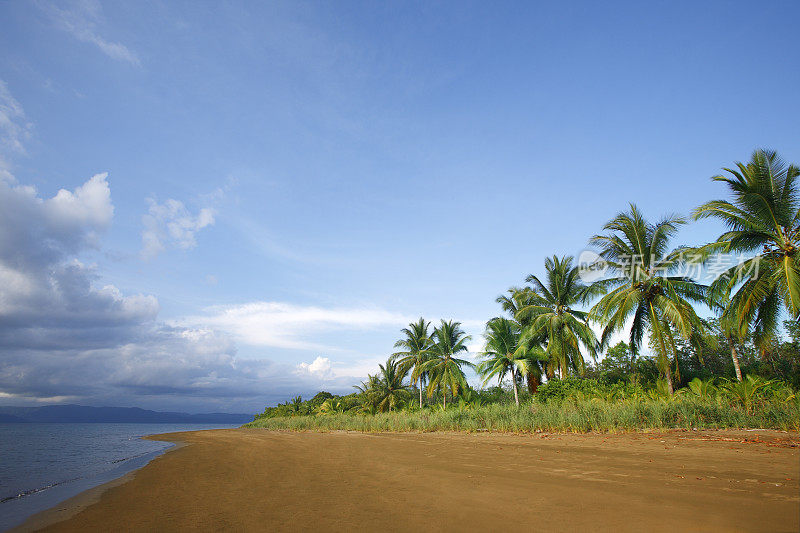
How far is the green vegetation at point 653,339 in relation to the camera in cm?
1282

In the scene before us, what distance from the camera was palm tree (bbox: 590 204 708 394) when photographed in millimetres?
19562

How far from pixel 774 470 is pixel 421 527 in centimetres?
562

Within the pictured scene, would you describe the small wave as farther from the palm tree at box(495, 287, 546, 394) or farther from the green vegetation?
the palm tree at box(495, 287, 546, 394)

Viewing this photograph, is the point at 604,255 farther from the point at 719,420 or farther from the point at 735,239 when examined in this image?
the point at 719,420

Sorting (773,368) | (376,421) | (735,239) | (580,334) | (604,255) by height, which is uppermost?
(604,255)

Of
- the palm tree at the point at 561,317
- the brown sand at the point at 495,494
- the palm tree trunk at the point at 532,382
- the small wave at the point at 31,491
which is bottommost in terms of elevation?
the small wave at the point at 31,491

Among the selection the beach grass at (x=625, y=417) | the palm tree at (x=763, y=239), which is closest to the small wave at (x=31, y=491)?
the beach grass at (x=625, y=417)

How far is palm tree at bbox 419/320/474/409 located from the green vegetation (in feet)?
0.34

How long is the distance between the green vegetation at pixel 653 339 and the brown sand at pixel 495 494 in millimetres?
3921

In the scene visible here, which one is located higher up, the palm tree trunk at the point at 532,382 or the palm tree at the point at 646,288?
the palm tree at the point at 646,288

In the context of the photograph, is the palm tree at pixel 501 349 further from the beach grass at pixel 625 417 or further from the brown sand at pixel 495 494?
the brown sand at pixel 495 494

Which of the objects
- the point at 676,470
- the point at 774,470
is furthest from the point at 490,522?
the point at 774,470

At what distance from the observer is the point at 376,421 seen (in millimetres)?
25844

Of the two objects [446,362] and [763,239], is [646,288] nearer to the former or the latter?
[763,239]
